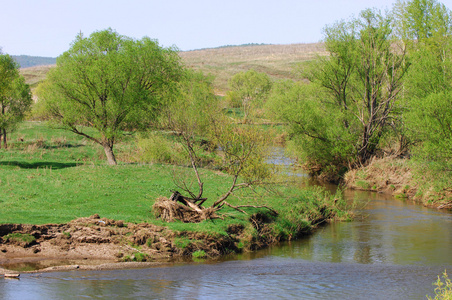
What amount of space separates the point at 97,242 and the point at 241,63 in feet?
470

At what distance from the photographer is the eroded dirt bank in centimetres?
1677

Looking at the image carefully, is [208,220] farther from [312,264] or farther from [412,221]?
[412,221]

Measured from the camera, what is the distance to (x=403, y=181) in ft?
117

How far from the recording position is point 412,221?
2634cm

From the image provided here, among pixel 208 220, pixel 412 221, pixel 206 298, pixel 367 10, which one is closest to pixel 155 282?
pixel 206 298

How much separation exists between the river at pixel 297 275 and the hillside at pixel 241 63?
83273mm

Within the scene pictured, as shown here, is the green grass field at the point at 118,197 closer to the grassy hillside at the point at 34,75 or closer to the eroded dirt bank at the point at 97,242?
the eroded dirt bank at the point at 97,242

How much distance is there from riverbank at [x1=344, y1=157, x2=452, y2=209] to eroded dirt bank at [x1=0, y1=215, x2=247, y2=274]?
1814cm

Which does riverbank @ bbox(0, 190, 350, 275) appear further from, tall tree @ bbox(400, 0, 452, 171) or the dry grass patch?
the dry grass patch

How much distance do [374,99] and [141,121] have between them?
62.0 feet

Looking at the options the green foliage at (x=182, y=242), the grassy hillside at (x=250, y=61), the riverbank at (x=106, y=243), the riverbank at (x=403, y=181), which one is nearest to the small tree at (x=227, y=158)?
the riverbank at (x=106, y=243)

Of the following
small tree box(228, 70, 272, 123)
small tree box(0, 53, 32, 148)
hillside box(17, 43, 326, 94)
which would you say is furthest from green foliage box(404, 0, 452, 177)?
hillside box(17, 43, 326, 94)

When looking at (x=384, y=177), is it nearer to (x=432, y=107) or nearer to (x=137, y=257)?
(x=432, y=107)

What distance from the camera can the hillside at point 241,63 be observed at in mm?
120250
